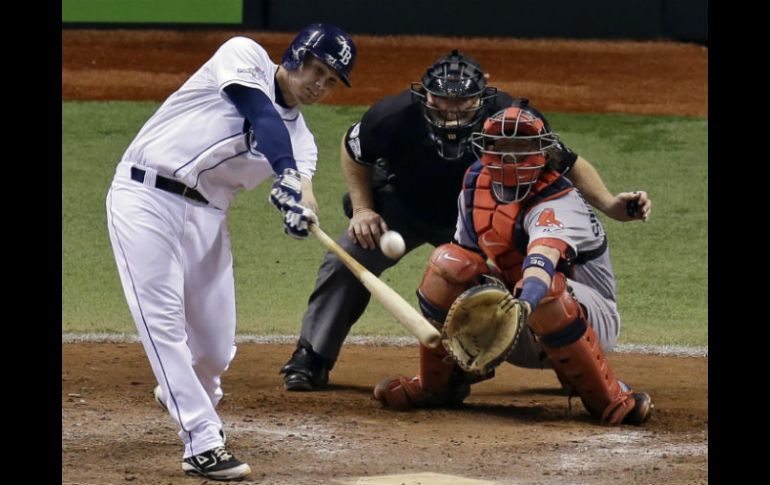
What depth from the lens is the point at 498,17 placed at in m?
15.5

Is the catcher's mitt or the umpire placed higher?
the umpire

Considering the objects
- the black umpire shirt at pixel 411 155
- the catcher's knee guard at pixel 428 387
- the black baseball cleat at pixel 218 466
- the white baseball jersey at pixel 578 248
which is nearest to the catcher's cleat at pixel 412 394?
the catcher's knee guard at pixel 428 387

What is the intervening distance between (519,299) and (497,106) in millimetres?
1453

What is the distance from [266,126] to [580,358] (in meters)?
1.60

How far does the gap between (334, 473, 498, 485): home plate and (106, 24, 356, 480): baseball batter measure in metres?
0.40

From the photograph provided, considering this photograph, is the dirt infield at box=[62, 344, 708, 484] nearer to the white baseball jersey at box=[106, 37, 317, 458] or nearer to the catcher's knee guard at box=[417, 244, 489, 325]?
the white baseball jersey at box=[106, 37, 317, 458]

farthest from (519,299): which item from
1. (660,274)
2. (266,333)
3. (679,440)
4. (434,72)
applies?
(660,274)

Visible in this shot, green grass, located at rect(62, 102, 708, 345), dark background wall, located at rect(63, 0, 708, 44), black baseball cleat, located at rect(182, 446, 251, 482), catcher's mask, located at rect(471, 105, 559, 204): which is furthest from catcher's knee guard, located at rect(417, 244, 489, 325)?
dark background wall, located at rect(63, 0, 708, 44)

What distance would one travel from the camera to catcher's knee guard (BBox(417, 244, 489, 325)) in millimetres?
5801

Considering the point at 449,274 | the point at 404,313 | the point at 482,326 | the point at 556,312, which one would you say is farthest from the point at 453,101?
the point at 404,313

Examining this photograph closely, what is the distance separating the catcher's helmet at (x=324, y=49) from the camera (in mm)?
5402

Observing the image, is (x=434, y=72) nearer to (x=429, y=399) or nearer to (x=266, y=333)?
(x=429, y=399)

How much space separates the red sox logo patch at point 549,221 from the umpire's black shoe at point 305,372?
1.60 metres

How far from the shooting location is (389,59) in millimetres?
15352
